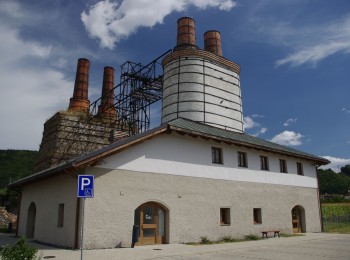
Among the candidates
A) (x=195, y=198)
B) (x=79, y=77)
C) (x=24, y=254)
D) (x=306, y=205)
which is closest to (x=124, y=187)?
(x=195, y=198)

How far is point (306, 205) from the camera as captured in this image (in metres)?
22.1

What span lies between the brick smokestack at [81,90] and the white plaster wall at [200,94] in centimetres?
1576

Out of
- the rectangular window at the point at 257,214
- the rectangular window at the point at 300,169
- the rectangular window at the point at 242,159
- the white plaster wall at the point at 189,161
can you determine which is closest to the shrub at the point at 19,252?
the white plaster wall at the point at 189,161

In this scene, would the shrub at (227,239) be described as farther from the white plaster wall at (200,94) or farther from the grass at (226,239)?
the white plaster wall at (200,94)

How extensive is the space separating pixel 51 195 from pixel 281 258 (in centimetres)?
1069

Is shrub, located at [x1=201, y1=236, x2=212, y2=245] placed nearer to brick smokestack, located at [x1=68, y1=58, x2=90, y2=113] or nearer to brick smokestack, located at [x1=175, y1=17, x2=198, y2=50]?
brick smokestack, located at [x1=175, y1=17, x2=198, y2=50]

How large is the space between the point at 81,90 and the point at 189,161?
1082 inches

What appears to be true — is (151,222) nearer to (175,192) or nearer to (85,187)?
(175,192)

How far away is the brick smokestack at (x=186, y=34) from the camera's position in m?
28.7

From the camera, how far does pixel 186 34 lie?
29141 mm

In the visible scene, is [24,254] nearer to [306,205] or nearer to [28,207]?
[28,207]

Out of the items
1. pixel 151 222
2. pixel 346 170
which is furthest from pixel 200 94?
pixel 346 170

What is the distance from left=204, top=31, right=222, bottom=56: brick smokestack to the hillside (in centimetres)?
4871

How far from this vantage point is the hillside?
65.1 m
